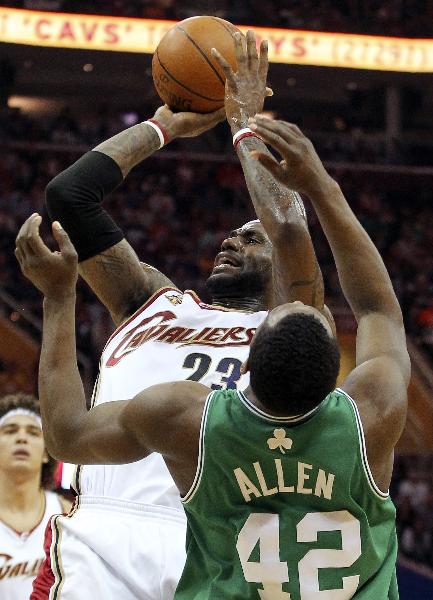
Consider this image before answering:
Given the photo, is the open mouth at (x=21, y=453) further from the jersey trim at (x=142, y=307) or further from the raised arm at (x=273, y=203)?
the raised arm at (x=273, y=203)

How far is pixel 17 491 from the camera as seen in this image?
6.34 m

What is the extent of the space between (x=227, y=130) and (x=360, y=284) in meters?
18.8

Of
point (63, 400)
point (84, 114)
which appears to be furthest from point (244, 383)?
point (84, 114)

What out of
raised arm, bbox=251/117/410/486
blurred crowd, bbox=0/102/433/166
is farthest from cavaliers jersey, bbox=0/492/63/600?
blurred crowd, bbox=0/102/433/166

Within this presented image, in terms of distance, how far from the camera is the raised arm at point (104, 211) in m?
4.06

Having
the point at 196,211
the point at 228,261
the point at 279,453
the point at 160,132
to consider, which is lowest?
the point at 279,453

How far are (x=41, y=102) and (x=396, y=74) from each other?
7.67 m

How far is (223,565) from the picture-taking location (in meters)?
2.63

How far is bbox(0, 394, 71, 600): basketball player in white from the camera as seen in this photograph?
616cm

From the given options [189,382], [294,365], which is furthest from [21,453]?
[294,365]

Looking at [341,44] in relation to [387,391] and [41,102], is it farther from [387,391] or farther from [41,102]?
[387,391]

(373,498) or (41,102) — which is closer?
(373,498)

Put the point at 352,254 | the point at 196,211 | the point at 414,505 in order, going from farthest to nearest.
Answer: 1. the point at 196,211
2. the point at 414,505
3. the point at 352,254

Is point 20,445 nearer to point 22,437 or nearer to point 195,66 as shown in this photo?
point 22,437
